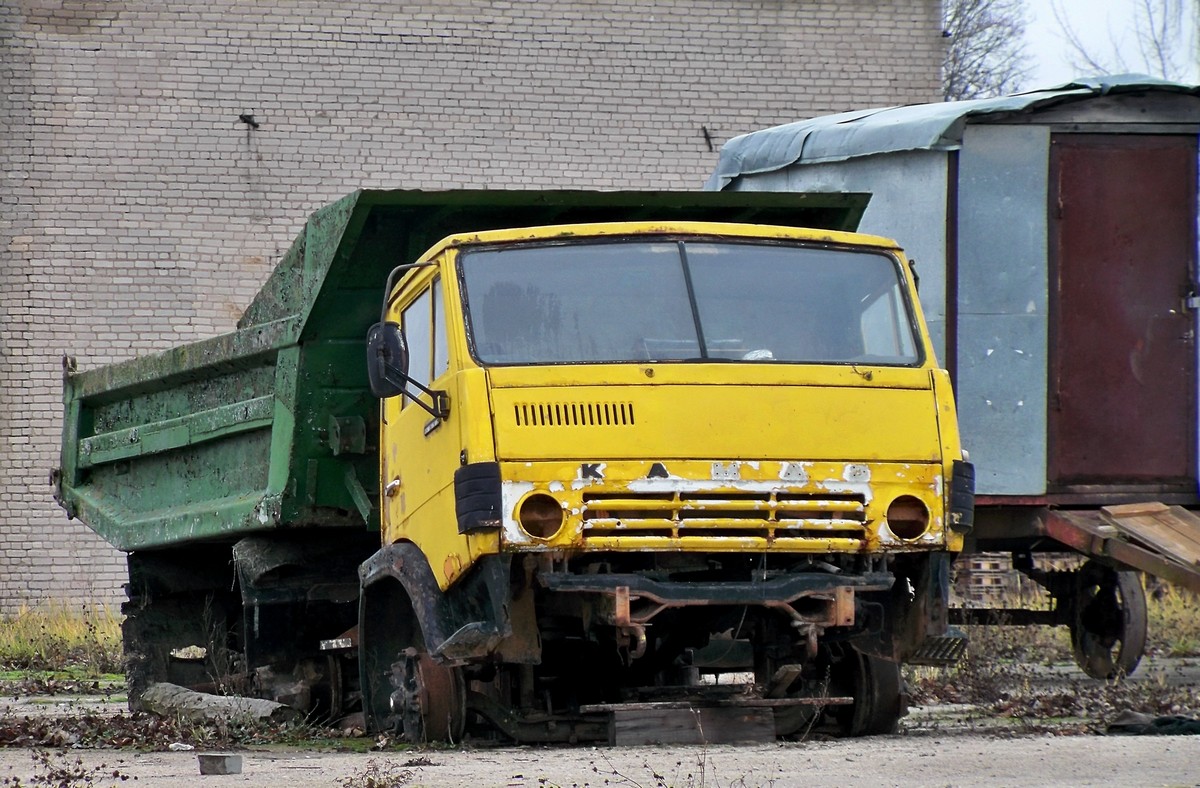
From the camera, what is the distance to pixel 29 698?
1112cm

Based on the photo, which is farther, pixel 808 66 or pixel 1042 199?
pixel 808 66

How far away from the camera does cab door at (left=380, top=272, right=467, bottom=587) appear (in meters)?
6.96

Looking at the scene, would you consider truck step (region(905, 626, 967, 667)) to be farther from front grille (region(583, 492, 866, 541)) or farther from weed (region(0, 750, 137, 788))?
weed (region(0, 750, 137, 788))

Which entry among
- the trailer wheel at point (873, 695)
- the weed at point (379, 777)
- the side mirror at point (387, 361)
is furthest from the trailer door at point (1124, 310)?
the weed at point (379, 777)

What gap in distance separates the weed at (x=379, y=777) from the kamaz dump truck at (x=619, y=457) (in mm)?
720

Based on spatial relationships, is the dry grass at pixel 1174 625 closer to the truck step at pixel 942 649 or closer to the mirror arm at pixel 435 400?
the truck step at pixel 942 649

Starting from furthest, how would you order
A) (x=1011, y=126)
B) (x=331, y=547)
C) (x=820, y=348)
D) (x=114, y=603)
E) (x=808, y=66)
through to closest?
1. (x=808, y=66)
2. (x=114, y=603)
3. (x=1011, y=126)
4. (x=331, y=547)
5. (x=820, y=348)

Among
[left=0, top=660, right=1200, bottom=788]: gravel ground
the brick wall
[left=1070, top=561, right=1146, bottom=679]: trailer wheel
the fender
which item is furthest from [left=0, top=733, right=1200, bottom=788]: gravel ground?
the brick wall

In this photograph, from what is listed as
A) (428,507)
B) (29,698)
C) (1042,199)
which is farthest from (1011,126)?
(29,698)

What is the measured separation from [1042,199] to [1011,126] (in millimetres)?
452

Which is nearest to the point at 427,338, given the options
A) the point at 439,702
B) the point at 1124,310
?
the point at 439,702

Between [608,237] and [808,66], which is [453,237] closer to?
[608,237]

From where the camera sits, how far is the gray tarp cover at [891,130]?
34.3 feet

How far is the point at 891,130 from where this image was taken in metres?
10.8
